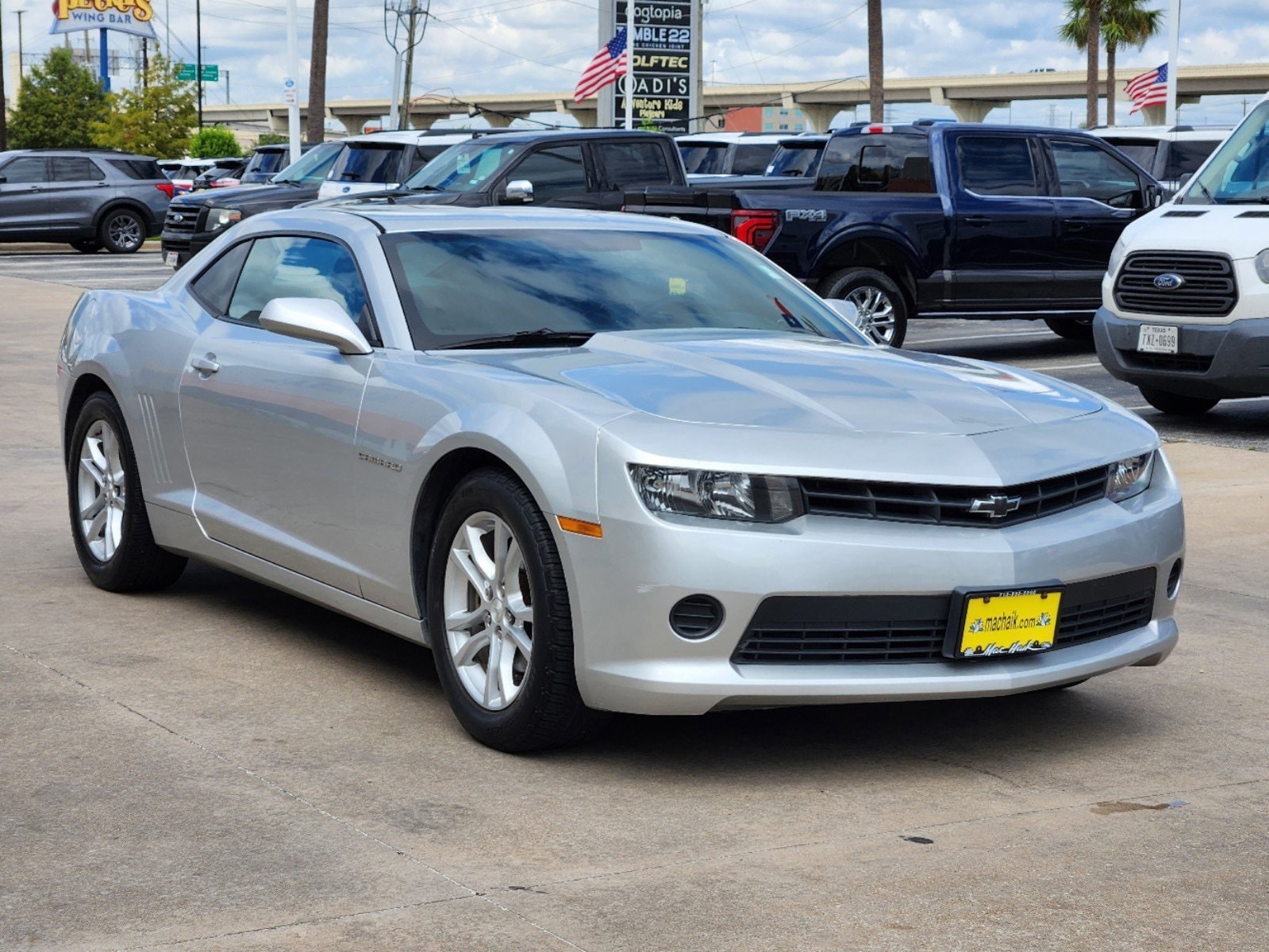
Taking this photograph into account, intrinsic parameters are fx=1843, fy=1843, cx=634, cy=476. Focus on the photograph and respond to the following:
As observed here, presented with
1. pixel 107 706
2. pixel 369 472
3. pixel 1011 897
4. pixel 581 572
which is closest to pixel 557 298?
pixel 369 472

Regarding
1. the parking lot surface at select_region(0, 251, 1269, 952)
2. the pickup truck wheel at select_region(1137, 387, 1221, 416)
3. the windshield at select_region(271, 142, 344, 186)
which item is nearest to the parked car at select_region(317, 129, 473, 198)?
the windshield at select_region(271, 142, 344, 186)

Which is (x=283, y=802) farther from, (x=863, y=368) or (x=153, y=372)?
(x=153, y=372)

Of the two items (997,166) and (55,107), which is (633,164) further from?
(55,107)

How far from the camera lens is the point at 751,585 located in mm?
4316

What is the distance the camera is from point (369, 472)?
5188mm

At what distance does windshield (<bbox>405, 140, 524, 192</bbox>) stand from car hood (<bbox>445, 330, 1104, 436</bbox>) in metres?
12.4

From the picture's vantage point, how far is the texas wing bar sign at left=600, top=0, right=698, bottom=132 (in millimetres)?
46281

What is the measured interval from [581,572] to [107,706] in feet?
5.18

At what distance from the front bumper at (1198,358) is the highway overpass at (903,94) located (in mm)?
65757

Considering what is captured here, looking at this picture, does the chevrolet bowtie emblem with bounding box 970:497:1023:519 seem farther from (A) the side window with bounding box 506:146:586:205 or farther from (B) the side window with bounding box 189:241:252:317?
(A) the side window with bounding box 506:146:586:205

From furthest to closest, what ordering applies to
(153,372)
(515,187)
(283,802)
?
1. (515,187)
2. (153,372)
3. (283,802)

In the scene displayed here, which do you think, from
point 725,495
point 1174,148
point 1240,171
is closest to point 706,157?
point 1174,148

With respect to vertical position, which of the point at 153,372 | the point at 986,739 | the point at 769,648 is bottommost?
the point at 986,739

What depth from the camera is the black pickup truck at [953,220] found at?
1479cm
